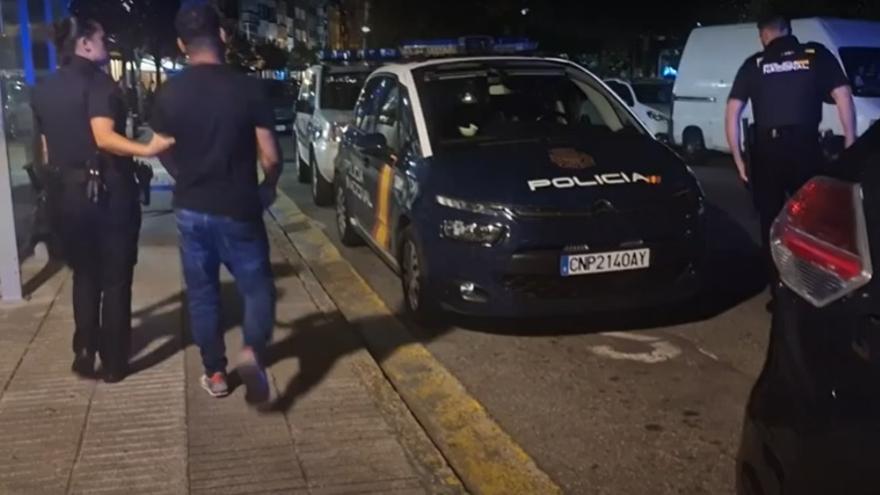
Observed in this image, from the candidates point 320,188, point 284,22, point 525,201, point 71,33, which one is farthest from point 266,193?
point 284,22

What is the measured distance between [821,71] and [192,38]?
3.82 m

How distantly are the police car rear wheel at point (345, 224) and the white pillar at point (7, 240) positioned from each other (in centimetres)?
292

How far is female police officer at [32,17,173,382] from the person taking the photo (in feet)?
15.1

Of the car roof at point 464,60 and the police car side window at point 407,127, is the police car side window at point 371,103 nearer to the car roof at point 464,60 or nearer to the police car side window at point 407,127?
the car roof at point 464,60

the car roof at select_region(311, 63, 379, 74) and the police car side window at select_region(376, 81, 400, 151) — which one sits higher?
the police car side window at select_region(376, 81, 400, 151)

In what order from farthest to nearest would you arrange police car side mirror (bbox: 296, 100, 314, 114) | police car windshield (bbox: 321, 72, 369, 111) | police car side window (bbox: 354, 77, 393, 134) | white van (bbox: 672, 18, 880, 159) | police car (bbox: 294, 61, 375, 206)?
white van (bbox: 672, 18, 880, 159)
police car side mirror (bbox: 296, 100, 314, 114)
police car windshield (bbox: 321, 72, 369, 111)
police car (bbox: 294, 61, 375, 206)
police car side window (bbox: 354, 77, 393, 134)

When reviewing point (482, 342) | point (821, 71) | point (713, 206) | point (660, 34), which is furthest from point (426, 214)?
point (660, 34)

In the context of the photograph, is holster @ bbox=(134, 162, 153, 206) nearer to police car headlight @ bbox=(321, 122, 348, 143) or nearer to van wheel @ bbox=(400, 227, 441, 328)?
van wheel @ bbox=(400, 227, 441, 328)

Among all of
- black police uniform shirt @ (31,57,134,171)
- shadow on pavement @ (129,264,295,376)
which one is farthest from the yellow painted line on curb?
black police uniform shirt @ (31,57,134,171)

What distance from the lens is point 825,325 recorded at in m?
2.30

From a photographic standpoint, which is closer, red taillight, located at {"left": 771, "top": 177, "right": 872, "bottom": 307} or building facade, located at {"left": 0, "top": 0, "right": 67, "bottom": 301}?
red taillight, located at {"left": 771, "top": 177, "right": 872, "bottom": 307}

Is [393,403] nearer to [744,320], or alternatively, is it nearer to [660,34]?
[744,320]

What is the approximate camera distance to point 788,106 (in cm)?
603

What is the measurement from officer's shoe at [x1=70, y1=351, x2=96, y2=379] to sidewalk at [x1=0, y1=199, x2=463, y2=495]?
56 millimetres
